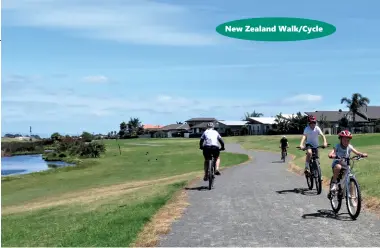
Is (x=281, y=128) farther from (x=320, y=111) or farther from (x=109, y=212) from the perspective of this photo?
(x=109, y=212)

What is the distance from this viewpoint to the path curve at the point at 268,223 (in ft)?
28.2

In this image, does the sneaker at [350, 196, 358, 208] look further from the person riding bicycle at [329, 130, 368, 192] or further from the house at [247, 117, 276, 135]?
the house at [247, 117, 276, 135]

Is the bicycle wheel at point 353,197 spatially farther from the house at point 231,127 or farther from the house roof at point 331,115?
the house at point 231,127

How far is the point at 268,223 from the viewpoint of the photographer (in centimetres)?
1012

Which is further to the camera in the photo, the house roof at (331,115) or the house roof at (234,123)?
the house roof at (234,123)

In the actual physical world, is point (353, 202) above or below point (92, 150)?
above

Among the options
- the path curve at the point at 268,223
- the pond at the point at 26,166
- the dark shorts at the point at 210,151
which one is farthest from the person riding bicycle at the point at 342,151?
the pond at the point at 26,166

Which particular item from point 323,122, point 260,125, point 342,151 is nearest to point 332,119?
point 323,122

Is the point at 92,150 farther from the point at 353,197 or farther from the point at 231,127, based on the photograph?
the point at 231,127

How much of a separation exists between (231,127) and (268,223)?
16452 centimetres

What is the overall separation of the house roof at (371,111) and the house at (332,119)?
3.29 m

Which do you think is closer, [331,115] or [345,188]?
[345,188]

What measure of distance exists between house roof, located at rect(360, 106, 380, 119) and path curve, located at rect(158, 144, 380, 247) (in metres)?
146

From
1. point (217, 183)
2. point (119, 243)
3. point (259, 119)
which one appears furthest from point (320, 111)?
point (119, 243)
